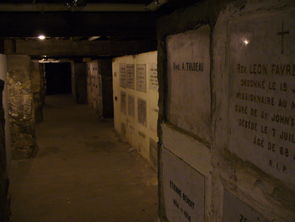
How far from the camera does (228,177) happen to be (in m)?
1.76

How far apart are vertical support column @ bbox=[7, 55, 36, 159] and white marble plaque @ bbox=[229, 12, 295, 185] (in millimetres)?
5999

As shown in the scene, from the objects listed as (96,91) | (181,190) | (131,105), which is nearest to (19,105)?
(131,105)

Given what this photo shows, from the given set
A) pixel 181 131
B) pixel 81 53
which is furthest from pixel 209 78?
pixel 81 53

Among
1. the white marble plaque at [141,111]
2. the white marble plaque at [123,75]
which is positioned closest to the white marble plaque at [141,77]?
the white marble plaque at [141,111]

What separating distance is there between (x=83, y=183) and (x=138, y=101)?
7.06 feet

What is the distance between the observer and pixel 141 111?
6.88 meters

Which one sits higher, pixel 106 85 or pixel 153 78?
pixel 153 78

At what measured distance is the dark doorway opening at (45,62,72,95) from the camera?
2152 centimetres

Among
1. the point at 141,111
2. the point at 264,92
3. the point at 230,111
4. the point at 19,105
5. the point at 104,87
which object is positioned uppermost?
the point at 264,92

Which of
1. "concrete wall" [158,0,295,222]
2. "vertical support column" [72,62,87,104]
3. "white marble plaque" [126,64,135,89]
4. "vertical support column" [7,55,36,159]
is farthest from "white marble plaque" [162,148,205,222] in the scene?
"vertical support column" [72,62,87,104]

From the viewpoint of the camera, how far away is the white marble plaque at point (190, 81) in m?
2.05

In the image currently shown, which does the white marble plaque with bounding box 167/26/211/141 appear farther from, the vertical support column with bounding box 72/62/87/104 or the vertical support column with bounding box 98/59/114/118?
the vertical support column with bounding box 72/62/87/104

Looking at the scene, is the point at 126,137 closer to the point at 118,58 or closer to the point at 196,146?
the point at 118,58

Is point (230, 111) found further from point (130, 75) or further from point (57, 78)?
point (57, 78)
